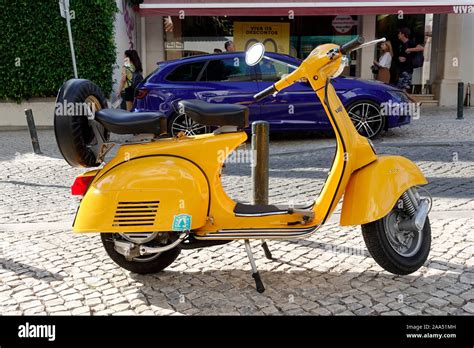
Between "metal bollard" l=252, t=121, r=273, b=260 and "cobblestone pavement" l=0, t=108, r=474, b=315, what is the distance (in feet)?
1.40

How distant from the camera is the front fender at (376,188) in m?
3.11

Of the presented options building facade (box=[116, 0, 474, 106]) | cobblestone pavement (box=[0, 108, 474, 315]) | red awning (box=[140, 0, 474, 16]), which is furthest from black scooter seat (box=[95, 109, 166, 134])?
building facade (box=[116, 0, 474, 106])

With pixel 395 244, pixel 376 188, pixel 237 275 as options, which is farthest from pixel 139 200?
pixel 395 244

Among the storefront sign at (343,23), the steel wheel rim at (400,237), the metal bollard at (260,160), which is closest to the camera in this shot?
the steel wheel rim at (400,237)

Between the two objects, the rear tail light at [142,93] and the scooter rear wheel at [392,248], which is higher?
the rear tail light at [142,93]

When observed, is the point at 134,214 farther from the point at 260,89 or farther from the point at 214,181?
the point at 260,89

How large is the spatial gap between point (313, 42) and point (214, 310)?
14.2m

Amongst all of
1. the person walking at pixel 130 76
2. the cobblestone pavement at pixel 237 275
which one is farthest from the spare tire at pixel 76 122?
the person walking at pixel 130 76

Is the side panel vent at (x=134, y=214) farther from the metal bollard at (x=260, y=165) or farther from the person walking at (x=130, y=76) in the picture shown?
the person walking at (x=130, y=76)

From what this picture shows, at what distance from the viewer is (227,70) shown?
9117 millimetres

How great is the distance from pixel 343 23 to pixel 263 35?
100 inches

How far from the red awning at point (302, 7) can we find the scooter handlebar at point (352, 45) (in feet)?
35.4
